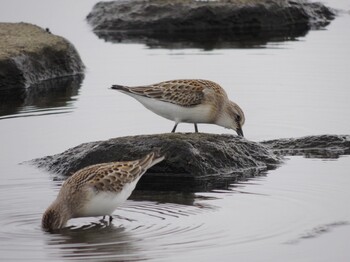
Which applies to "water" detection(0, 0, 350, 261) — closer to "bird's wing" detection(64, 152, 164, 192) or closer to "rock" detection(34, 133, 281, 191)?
"rock" detection(34, 133, 281, 191)

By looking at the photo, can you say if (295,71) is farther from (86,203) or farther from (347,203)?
(86,203)

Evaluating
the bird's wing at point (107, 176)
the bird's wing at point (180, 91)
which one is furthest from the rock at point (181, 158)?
the bird's wing at point (107, 176)

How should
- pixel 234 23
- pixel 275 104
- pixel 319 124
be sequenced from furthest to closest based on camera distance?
1. pixel 234 23
2. pixel 275 104
3. pixel 319 124

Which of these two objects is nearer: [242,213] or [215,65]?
[242,213]

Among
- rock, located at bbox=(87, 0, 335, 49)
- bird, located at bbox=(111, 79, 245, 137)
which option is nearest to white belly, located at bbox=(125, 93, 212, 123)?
bird, located at bbox=(111, 79, 245, 137)

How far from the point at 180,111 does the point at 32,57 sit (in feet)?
23.5

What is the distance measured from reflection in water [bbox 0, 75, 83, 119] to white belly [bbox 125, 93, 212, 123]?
150 inches

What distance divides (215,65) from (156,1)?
6268 mm

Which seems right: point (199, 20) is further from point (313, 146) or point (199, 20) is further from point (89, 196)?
point (89, 196)

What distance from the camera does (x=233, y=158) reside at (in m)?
13.7

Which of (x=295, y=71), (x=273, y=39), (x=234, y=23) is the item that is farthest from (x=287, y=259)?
(x=234, y=23)

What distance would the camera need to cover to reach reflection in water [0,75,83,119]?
58.3 feet

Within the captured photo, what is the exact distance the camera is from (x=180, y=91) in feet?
46.4

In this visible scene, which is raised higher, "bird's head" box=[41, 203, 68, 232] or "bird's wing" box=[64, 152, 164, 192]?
"bird's wing" box=[64, 152, 164, 192]
